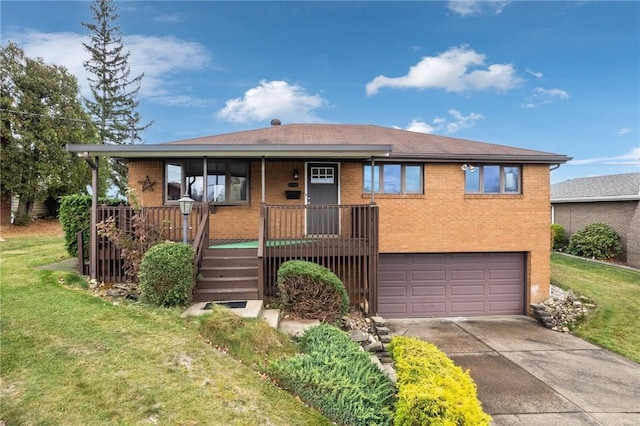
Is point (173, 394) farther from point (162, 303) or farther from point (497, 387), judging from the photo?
point (497, 387)

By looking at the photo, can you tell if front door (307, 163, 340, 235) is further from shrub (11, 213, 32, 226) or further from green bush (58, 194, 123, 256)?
shrub (11, 213, 32, 226)

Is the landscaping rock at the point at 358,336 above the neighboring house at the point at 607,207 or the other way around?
the other way around

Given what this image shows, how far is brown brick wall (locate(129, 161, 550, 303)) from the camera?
9.15m

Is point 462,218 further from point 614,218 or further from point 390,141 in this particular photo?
point 614,218

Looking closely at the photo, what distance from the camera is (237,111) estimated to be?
76.5 ft

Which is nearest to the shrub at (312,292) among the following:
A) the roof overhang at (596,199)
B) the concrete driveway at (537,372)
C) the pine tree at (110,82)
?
the concrete driveway at (537,372)

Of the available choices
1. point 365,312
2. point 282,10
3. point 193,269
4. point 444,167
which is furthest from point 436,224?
point 282,10

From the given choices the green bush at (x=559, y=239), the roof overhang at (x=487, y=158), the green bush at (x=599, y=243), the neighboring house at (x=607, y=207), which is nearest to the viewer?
the roof overhang at (x=487, y=158)

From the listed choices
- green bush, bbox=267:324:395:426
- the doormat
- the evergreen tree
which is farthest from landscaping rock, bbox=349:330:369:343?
the evergreen tree

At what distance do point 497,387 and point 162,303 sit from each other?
581 cm

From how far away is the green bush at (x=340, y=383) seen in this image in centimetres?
344

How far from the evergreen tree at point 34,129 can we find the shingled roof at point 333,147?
14.1m

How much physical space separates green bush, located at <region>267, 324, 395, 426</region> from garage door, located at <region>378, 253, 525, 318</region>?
4976 mm

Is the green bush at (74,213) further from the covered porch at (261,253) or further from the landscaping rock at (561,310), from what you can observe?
the landscaping rock at (561,310)
